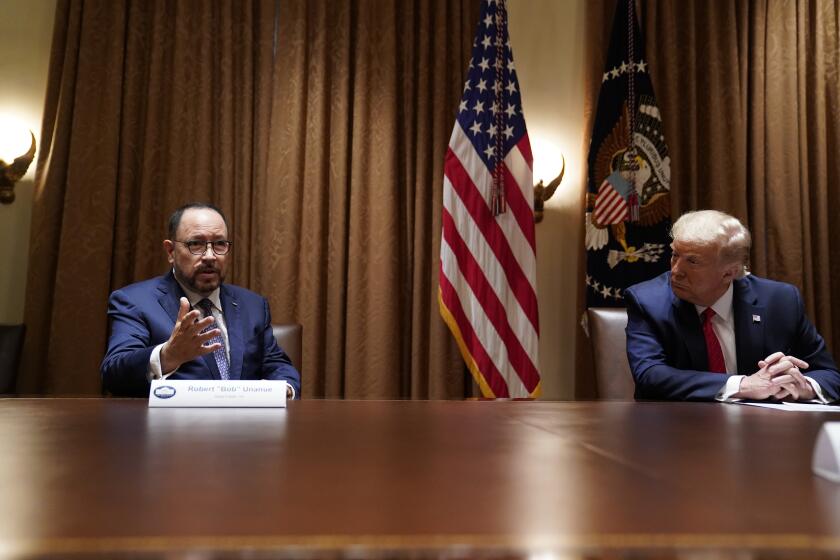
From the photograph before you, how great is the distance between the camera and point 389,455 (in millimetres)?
747

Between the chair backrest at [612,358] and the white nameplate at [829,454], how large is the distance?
2361mm

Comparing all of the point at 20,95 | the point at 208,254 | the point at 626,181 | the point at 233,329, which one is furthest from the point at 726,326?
the point at 20,95

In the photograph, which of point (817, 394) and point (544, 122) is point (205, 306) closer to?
point (817, 394)

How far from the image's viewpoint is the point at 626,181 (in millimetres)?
4066

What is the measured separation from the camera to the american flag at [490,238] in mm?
3809

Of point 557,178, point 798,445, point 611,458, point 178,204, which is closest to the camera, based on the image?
point 611,458

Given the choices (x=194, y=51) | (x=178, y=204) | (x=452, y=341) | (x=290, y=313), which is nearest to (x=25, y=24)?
(x=194, y=51)

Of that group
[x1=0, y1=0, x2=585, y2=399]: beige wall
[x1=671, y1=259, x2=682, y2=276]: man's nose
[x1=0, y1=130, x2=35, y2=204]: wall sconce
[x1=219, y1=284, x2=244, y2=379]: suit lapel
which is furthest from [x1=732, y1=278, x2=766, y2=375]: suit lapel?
[x1=0, y1=130, x2=35, y2=204]: wall sconce

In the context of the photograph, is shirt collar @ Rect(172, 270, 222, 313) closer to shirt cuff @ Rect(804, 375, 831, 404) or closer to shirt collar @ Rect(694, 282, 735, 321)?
shirt collar @ Rect(694, 282, 735, 321)

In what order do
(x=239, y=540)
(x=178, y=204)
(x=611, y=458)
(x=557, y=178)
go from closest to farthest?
(x=239, y=540) → (x=611, y=458) → (x=178, y=204) → (x=557, y=178)

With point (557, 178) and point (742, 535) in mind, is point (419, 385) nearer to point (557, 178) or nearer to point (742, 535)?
point (557, 178)

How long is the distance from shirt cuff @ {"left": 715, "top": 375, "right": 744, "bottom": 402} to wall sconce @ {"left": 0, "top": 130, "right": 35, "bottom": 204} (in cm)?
383

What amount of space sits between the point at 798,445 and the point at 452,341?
329 cm

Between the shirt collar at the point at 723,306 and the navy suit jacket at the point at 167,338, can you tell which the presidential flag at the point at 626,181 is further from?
the navy suit jacket at the point at 167,338
